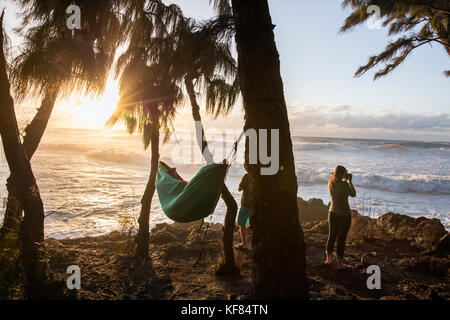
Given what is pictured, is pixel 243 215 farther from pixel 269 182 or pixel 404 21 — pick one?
pixel 404 21

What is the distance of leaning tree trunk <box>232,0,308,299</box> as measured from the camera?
7.20ft

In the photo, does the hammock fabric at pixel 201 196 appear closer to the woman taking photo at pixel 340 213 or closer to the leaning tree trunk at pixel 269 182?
the leaning tree trunk at pixel 269 182

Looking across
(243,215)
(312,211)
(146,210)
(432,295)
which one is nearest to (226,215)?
(243,215)

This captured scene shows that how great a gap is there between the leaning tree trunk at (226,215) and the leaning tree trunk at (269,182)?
153 centimetres

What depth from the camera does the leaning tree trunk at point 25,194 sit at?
2.71m

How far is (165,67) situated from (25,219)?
97.1 inches

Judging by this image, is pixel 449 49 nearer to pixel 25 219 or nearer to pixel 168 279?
pixel 168 279

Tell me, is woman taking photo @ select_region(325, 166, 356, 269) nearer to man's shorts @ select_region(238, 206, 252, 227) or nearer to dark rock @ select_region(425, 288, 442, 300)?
dark rock @ select_region(425, 288, 442, 300)

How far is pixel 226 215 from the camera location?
3.98 metres

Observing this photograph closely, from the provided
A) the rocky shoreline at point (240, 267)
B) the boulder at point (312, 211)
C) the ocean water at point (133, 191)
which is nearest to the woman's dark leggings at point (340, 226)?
the rocky shoreline at point (240, 267)

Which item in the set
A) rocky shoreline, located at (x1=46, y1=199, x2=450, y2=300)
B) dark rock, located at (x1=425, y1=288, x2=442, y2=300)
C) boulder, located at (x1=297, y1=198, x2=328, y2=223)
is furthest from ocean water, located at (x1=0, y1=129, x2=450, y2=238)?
dark rock, located at (x1=425, y1=288, x2=442, y2=300)

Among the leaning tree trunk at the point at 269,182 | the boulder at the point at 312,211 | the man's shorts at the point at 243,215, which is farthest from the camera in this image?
the boulder at the point at 312,211

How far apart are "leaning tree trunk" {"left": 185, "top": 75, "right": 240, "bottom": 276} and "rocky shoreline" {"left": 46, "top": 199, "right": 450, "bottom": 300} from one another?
18 cm

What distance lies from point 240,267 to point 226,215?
91 cm
